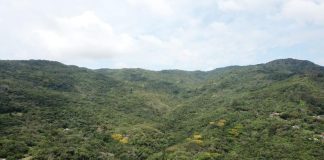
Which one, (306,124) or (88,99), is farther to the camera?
(88,99)

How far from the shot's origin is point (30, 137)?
11500 cm

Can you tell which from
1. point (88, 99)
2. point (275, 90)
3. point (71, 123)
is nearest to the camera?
point (71, 123)

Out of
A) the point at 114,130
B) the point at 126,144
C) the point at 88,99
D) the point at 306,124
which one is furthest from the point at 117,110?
the point at 306,124

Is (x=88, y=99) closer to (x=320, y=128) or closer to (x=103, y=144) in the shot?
(x=103, y=144)

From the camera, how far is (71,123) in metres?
142

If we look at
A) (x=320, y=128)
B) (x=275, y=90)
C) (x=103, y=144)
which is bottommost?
(x=103, y=144)

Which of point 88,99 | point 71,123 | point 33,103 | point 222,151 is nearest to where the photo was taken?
point 222,151

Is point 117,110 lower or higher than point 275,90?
lower

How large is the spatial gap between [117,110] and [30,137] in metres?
73.6

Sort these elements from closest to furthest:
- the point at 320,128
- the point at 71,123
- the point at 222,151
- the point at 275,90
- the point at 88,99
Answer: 1. the point at 222,151
2. the point at 320,128
3. the point at 71,123
4. the point at 275,90
5. the point at 88,99

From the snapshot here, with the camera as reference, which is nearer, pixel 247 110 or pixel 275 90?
pixel 247 110

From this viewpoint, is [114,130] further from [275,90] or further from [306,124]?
[275,90]

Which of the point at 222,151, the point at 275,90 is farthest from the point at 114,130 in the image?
the point at 275,90

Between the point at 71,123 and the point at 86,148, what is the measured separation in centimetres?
2863
